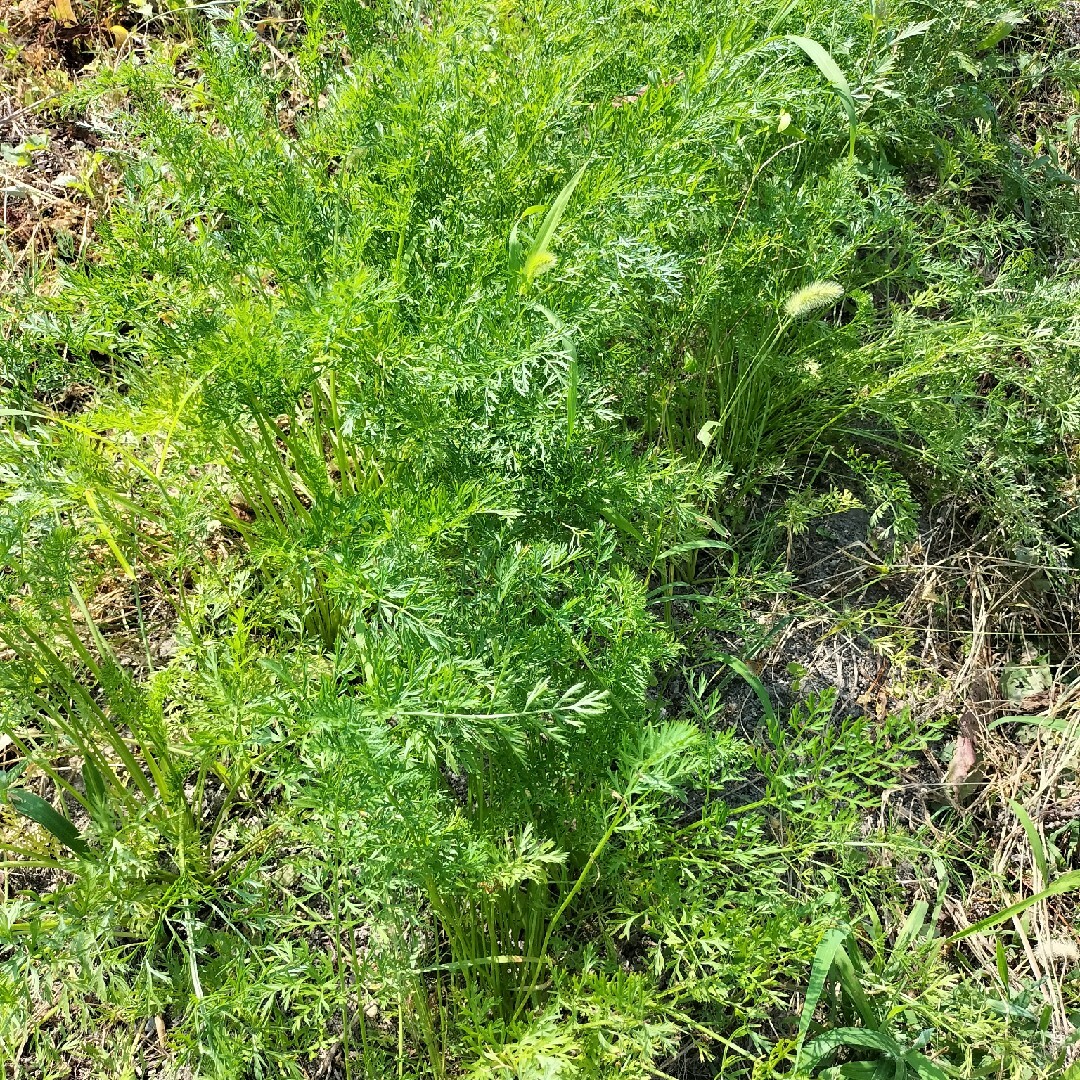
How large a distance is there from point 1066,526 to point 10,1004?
9.29 feet

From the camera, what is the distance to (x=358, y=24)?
2217mm

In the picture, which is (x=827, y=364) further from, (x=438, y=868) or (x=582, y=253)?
(x=438, y=868)

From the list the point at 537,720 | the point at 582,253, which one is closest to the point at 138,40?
the point at 582,253

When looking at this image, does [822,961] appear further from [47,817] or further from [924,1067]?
[47,817]

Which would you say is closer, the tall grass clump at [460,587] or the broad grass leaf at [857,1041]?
the tall grass clump at [460,587]

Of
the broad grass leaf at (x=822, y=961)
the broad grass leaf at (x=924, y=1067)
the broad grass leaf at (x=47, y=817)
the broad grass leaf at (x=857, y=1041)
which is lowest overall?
the broad grass leaf at (x=924, y=1067)

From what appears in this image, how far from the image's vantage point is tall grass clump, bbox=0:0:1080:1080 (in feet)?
5.34

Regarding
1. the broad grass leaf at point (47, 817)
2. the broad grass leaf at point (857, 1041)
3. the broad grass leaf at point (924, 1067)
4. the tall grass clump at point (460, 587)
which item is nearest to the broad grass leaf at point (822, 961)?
the tall grass clump at point (460, 587)

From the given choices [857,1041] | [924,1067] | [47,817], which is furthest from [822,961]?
[47,817]

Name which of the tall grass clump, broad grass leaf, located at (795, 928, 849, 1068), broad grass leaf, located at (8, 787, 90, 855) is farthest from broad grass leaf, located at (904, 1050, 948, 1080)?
broad grass leaf, located at (8, 787, 90, 855)

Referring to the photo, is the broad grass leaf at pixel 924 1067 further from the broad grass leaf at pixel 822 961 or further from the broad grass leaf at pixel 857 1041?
the broad grass leaf at pixel 822 961

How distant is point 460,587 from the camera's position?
1.75m

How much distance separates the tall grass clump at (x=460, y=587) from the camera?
64.1 inches

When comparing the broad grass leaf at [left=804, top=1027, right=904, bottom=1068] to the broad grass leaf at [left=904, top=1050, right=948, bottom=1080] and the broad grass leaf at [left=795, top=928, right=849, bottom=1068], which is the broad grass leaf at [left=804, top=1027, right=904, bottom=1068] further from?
the broad grass leaf at [left=795, top=928, right=849, bottom=1068]
